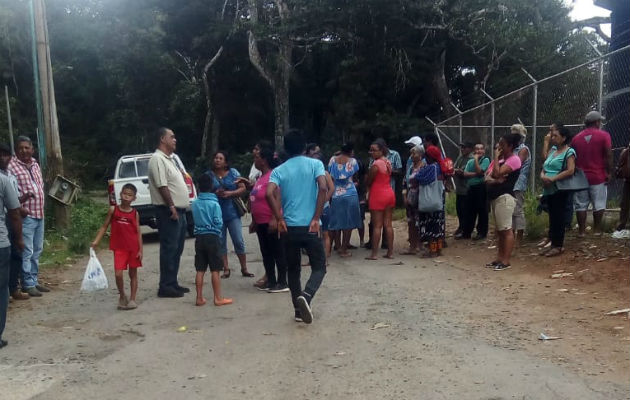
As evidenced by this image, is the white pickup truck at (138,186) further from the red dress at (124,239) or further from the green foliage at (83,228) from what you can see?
the red dress at (124,239)

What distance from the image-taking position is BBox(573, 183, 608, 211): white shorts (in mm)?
8062

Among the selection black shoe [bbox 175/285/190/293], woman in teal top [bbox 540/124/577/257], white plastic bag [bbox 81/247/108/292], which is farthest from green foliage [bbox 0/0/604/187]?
white plastic bag [bbox 81/247/108/292]

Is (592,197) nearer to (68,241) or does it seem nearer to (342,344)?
(342,344)

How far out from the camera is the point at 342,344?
5.14 metres

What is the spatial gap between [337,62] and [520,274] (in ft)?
62.4

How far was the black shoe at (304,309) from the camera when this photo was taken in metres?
5.61

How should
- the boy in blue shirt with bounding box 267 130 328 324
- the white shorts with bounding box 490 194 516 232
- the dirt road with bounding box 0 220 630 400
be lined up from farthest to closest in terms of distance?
the white shorts with bounding box 490 194 516 232, the boy in blue shirt with bounding box 267 130 328 324, the dirt road with bounding box 0 220 630 400

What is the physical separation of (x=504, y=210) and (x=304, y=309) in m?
3.29

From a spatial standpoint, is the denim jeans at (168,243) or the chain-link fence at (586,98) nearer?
the denim jeans at (168,243)

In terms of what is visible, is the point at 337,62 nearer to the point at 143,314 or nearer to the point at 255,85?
the point at 255,85

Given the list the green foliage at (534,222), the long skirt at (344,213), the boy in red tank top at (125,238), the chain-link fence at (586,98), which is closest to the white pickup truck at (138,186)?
the long skirt at (344,213)

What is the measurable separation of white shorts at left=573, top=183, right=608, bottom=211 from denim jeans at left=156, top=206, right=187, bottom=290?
17.0ft

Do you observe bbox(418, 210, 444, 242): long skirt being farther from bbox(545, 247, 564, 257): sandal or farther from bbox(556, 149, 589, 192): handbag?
bbox(556, 149, 589, 192): handbag

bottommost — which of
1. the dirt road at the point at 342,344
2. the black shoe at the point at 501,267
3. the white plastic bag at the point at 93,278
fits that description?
the dirt road at the point at 342,344
